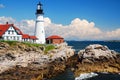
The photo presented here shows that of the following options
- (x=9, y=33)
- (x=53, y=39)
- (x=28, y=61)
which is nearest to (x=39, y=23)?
(x=9, y=33)

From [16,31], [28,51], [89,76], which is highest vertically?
[16,31]

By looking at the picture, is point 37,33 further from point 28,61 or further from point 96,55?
point 96,55

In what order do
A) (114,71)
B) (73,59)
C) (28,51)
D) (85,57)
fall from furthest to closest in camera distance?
(73,59) → (28,51) → (85,57) → (114,71)

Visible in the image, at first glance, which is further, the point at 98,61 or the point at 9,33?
the point at 9,33

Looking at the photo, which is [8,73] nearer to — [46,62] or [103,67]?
[46,62]

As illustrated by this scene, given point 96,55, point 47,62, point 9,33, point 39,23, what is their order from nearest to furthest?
1. point 96,55
2. point 47,62
3. point 9,33
4. point 39,23

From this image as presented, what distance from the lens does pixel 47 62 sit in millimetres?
57906

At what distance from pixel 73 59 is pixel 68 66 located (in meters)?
5.74

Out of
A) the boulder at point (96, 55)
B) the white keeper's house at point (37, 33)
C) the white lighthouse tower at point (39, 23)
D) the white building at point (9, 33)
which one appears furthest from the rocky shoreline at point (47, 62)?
the white lighthouse tower at point (39, 23)

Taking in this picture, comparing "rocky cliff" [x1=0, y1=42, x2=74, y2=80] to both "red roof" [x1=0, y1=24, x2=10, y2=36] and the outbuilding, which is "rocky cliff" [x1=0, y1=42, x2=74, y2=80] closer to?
"red roof" [x1=0, y1=24, x2=10, y2=36]

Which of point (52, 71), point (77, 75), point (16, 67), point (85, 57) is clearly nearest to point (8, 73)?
point (16, 67)

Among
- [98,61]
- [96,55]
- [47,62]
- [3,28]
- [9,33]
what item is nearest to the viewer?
[98,61]

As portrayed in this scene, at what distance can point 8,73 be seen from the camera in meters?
49.3

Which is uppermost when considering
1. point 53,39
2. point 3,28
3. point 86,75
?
point 3,28
